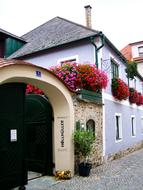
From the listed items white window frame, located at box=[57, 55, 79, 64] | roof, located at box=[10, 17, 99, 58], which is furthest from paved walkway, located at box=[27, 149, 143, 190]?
roof, located at box=[10, 17, 99, 58]

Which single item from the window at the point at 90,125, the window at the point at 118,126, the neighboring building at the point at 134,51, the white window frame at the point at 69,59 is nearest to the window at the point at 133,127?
the window at the point at 118,126

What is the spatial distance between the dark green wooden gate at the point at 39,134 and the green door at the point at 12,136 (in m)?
1.75

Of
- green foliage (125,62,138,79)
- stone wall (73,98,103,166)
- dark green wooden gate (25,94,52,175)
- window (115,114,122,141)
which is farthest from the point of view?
green foliage (125,62,138,79)

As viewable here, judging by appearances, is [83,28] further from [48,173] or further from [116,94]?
[48,173]

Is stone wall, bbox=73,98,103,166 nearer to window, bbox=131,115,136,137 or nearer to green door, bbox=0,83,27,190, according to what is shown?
green door, bbox=0,83,27,190

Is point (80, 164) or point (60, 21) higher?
point (60, 21)

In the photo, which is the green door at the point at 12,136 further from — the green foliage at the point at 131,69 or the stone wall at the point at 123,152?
the green foliage at the point at 131,69

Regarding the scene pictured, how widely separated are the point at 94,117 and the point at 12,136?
448 cm

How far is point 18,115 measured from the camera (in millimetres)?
6719

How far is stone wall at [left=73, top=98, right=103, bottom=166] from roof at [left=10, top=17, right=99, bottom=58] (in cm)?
332

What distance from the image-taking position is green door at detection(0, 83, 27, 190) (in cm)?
628

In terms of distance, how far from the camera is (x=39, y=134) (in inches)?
348

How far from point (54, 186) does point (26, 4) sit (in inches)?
231

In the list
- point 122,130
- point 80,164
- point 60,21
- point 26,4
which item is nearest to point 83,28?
point 60,21
